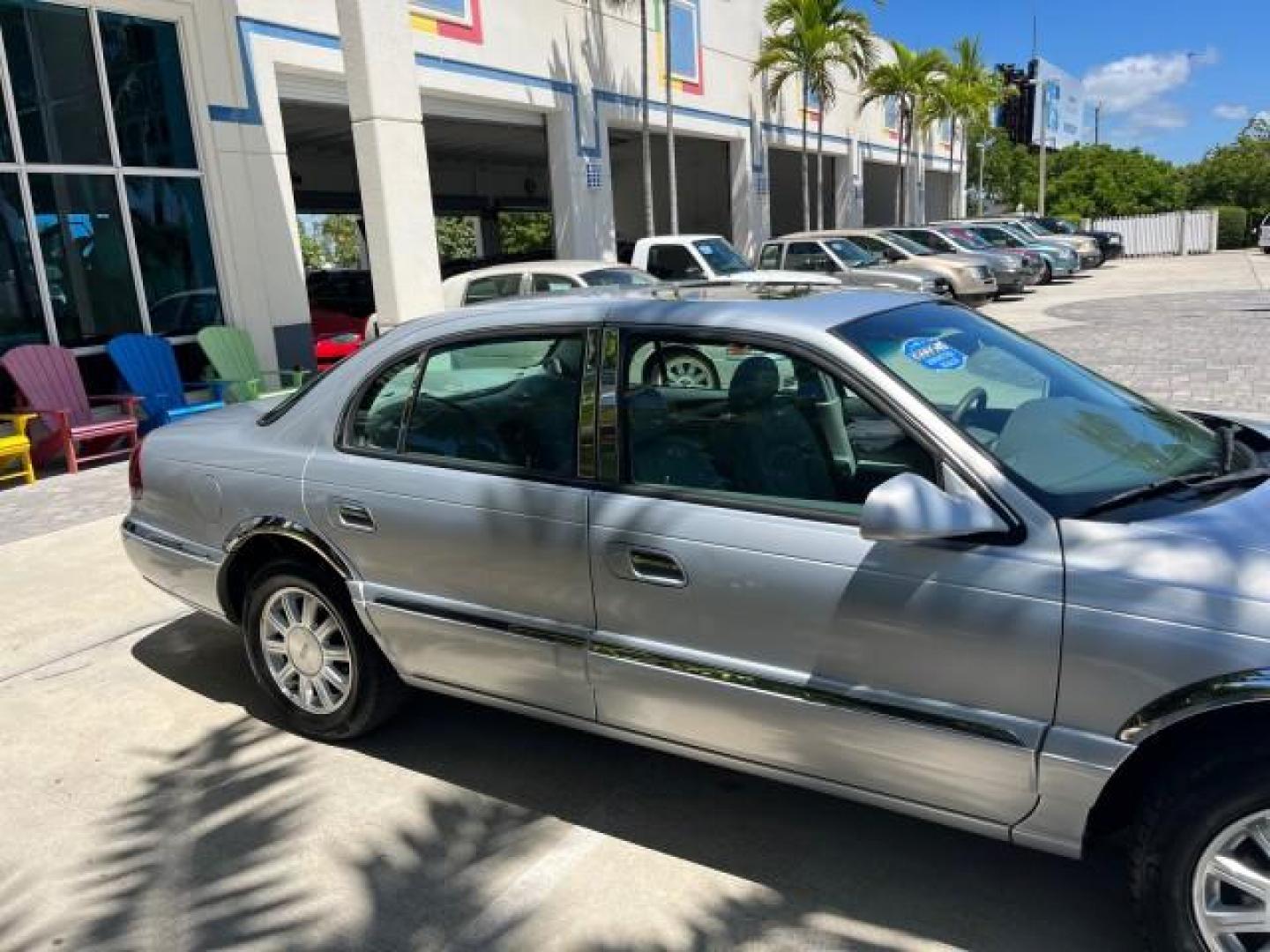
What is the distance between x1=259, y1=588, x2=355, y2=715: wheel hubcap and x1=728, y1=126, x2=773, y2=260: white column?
2110 cm

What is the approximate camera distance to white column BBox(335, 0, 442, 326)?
1107 centimetres

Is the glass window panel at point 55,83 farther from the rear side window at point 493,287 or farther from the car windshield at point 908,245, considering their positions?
the car windshield at point 908,245

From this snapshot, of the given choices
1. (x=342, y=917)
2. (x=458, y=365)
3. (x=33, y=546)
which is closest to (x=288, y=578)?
(x=458, y=365)

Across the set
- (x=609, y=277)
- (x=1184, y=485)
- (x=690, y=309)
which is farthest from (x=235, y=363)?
(x=1184, y=485)

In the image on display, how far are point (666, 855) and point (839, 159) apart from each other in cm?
3004

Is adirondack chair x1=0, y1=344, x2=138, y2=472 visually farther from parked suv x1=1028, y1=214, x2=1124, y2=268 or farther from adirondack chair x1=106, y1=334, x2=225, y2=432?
parked suv x1=1028, y1=214, x2=1124, y2=268

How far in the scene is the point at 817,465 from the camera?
283 centimetres

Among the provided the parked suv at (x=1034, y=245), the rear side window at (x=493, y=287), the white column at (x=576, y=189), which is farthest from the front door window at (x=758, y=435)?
the parked suv at (x=1034, y=245)

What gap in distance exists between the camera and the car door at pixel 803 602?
237 cm

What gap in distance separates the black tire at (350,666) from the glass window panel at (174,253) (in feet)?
26.6

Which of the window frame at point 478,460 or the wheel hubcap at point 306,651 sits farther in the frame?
the wheel hubcap at point 306,651

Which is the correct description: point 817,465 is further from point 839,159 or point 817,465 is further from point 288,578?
point 839,159

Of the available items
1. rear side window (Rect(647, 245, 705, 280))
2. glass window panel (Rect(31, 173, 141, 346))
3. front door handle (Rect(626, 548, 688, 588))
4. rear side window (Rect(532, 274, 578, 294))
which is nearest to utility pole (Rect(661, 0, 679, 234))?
rear side window (Rect(647, 245, 705, 280))

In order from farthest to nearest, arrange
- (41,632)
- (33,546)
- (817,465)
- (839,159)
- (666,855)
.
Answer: (839,159), (33,546), (41,632), (666,855), (817,465)
